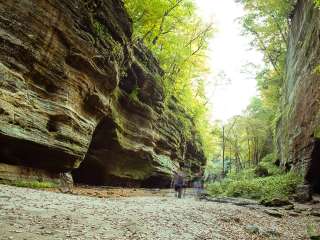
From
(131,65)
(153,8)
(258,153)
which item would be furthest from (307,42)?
(258,153)

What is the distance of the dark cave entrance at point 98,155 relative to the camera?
57.6 feet

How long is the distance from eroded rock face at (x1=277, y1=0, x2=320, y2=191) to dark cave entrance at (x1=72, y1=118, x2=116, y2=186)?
1223 centimetres

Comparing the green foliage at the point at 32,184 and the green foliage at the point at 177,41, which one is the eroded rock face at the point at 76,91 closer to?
the green foliage at the point at 32,184

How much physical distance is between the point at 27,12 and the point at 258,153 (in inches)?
1514

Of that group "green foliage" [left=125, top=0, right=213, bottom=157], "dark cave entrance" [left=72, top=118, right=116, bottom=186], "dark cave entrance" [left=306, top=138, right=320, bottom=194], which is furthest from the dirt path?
"green foliage" [left=125, top=0, right=213, bottom=157]

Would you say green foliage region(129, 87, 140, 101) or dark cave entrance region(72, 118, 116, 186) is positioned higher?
green foliage region(129, 87, 140, 101)

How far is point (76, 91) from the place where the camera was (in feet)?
43.4

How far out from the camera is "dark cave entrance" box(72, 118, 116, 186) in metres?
17.5

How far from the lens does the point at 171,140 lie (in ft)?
85.8

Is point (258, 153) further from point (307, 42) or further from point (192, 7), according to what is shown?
point (192, 7)

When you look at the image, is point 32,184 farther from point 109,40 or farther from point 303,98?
point 303,98

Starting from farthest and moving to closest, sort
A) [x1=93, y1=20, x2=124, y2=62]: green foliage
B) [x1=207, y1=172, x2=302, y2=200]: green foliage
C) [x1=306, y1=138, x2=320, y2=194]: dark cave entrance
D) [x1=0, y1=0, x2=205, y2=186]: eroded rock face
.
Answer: [x1=207, y1=172, x2=302, y2=200]: green foliage < [x1=306, y1=138, x2=320, y2=194]: dark cave entrance < [x1=93, y1=20, x2=124, y2=62]: green foliage < [x1=0, y1=0, x2=205, y2=186]: eroded rock face

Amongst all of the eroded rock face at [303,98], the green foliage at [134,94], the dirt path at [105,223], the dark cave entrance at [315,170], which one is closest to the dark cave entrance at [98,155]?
the green foliage at [134,94]

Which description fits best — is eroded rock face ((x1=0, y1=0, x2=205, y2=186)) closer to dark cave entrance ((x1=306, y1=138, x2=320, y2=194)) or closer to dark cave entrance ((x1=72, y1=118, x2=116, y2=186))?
dark cave entrance ((x1=72, y1=118, x2=116, y2=186))
